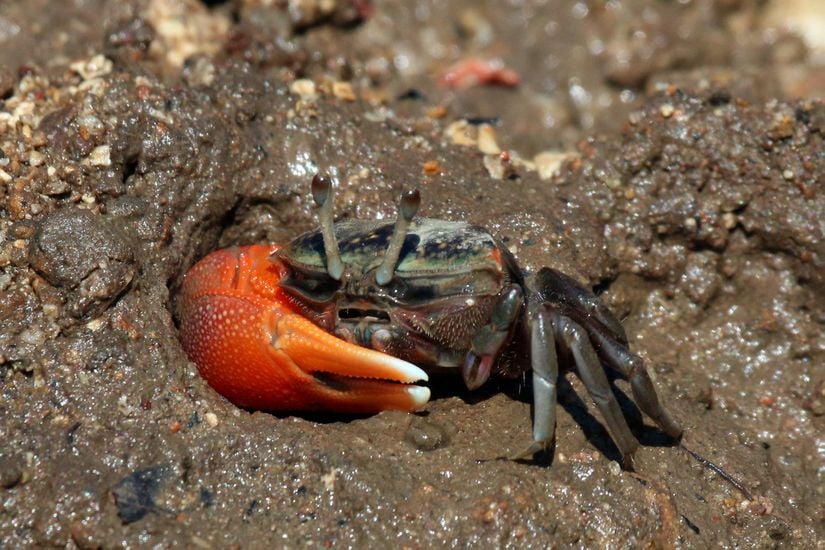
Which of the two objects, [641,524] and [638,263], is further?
[638,263]

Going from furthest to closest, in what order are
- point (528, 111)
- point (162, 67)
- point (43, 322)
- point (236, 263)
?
point (528, 111) < point (162, 67) < point (236, 263) < point (43, 322)

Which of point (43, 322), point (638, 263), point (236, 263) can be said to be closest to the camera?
point (43, 322)

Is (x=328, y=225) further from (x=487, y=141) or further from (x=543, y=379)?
(x=487, y=141)

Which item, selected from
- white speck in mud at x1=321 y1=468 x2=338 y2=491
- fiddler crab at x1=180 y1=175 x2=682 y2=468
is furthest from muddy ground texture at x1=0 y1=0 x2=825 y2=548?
fiddler crab at x1=180 y1=175 x2=682 y2=468

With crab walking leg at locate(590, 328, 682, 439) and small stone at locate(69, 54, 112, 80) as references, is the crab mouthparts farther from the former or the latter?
small stone at locate(69, 54, 112, 80)

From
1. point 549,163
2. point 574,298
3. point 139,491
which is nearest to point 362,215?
point 549,163

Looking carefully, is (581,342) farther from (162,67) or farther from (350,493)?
(162,67)

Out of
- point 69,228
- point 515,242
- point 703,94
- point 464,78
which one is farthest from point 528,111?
point 69,228
